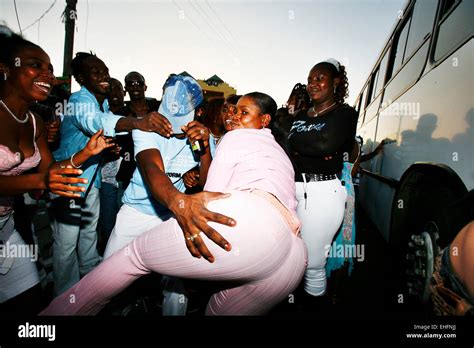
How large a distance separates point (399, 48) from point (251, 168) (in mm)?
4475

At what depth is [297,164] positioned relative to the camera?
7.73 ft

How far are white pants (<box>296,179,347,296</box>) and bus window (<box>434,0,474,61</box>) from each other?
4.72ft

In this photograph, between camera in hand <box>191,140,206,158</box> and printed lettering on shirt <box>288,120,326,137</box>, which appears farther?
printed lettering on shirt <box>288,120,326,137</box>

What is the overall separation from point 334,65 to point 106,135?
213 cm

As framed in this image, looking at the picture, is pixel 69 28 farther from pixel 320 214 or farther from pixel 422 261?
pixel 422 261

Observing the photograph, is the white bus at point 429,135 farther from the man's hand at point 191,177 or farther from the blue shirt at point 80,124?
the blue shirt at point 80,124

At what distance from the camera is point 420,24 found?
3.07 m

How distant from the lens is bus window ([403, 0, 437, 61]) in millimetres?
2717

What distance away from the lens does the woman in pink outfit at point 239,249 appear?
1.00 m

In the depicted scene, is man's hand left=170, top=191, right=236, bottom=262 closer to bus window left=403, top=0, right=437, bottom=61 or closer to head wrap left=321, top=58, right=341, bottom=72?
head wrap left=321, top=58, right=341, bottom=72

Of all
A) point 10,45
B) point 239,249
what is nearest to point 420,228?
point 239,249

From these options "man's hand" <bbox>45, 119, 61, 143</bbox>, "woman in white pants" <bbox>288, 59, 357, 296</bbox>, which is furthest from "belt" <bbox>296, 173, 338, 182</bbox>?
"man's hand" <bbox>45, 119, 61, 143</bbox>

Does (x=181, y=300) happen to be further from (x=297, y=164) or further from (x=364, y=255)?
(x=364, y=255)

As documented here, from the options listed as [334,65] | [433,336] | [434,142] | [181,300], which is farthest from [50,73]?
[434,142]
